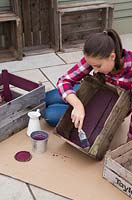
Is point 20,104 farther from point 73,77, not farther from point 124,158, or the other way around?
point 124,158

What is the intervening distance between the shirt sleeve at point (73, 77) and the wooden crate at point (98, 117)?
0.05 meters

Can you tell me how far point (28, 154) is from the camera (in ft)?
6.50

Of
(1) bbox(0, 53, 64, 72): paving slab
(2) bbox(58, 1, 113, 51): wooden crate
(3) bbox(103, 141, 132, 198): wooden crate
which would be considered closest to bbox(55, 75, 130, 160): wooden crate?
(3) bbox(103, 141, 132, 198): wooden crate

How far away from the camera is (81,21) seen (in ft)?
12.0

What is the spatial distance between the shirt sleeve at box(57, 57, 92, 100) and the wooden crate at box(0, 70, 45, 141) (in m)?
0.26

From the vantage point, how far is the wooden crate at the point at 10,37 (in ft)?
10.3

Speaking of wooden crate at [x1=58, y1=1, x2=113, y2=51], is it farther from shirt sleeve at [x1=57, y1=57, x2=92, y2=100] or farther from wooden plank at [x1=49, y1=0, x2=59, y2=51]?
shirt sleeve at [x1=57, y1=57, x2=92, y2=100]

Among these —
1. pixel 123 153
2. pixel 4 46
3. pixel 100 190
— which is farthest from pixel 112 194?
pixel 4 46

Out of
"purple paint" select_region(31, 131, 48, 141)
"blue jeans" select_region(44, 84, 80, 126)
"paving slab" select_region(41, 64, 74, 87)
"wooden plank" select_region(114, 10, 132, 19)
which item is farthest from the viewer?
"wooden plank" select_region(114, 10, 132, 19)

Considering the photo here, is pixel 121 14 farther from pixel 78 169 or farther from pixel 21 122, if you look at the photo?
pixel 78 169

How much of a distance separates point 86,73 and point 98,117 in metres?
0.24

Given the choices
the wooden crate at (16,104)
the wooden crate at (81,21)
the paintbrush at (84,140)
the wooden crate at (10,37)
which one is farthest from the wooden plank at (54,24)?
the paintbrush at (84,140)

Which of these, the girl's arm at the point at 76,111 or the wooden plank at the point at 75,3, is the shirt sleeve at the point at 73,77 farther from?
the wooden plank at the point at 75,3

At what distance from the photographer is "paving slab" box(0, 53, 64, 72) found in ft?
10.2
